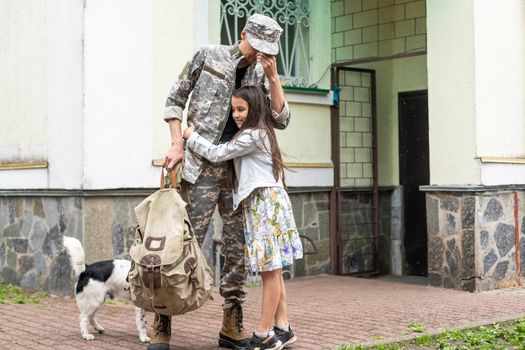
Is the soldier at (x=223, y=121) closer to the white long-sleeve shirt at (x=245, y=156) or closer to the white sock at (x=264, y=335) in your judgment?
the white long-sleeve shirt at (x=245, y=156)

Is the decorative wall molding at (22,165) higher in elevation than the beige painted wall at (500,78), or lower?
lower

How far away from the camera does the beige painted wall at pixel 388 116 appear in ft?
37.3

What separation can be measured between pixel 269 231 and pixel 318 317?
2.05 metres

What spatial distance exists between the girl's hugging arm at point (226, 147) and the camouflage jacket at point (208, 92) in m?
0.10

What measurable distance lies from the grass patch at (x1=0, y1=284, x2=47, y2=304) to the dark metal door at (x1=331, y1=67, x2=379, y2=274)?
3773mm

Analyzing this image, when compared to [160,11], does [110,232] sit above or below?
below

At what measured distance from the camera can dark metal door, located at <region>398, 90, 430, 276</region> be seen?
11086 mm

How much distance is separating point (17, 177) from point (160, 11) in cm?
251

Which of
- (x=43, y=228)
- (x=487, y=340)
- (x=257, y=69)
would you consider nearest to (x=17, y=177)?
(x=43, y=228)

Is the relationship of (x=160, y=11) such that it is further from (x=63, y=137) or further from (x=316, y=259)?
(x=316, y=259)

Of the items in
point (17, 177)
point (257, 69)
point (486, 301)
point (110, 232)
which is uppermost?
point (257, 69)

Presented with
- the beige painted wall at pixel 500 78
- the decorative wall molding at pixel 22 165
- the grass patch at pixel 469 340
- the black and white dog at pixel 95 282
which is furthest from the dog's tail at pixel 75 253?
the beige painted wall at pixel 500 78

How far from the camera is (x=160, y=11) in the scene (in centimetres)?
873

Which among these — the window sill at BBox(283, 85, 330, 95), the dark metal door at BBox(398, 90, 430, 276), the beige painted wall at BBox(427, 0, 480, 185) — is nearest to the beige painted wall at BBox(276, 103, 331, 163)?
the window sill at BBox(283, 85, 330, 95)
